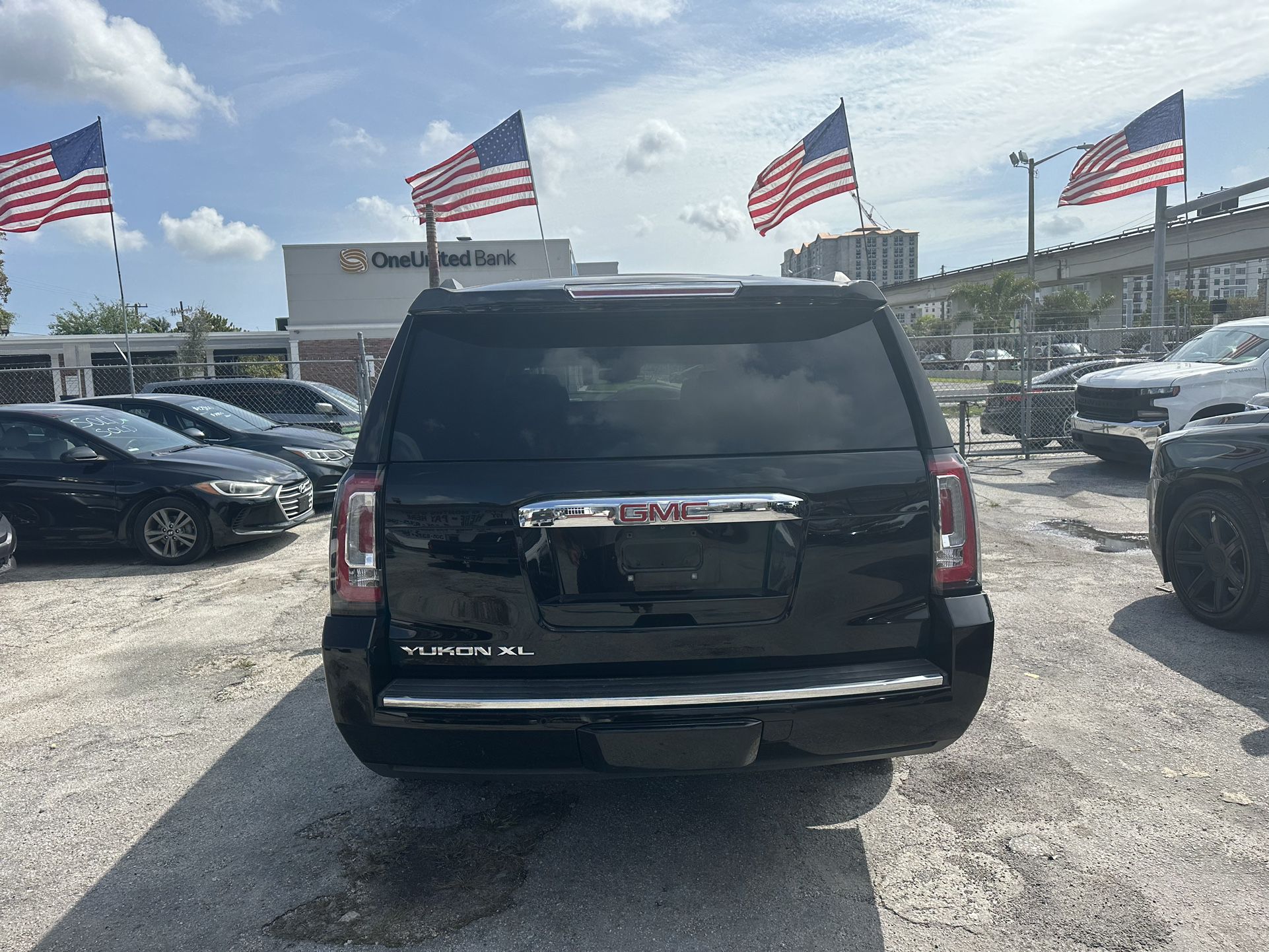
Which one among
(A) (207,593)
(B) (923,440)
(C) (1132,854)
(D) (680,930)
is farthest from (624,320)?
(A) (207,593)

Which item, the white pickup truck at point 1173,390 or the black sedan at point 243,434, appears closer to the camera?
the black sedan at point 243,434

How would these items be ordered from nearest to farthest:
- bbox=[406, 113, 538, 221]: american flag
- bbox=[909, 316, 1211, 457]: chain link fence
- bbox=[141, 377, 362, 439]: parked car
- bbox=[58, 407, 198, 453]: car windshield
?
bbox=[58, 407, 198, 453]: car windshield → bbox=[141, 377, 362, 439]: parked car → bbox=[909, 316, 1211, 457]: chain link fence → bbox=[406, 113, 538, 221]: american flag

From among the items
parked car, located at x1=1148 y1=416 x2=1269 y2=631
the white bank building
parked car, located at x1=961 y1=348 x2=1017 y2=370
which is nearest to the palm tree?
the white bank building

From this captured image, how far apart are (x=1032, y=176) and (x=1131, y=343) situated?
16.7m

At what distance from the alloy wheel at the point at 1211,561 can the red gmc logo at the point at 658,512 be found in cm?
409

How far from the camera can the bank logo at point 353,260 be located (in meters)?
35.2

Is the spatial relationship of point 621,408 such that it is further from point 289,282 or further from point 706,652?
point 289,282

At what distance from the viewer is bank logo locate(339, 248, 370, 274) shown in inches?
1388

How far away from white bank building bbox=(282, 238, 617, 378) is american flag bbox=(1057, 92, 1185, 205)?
68.1 feet

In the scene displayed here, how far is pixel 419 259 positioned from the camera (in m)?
35.8

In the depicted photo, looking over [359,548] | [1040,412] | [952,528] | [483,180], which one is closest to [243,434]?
[483,180]

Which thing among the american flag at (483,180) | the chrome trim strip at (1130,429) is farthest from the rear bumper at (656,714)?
the american flag at (483,180)

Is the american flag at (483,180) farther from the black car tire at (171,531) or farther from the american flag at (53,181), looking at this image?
the black car tire at (171,531)

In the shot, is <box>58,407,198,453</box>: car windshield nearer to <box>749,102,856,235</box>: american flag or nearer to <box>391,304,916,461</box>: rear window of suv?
<box>391,304,916,461</box>: rear window of suv
